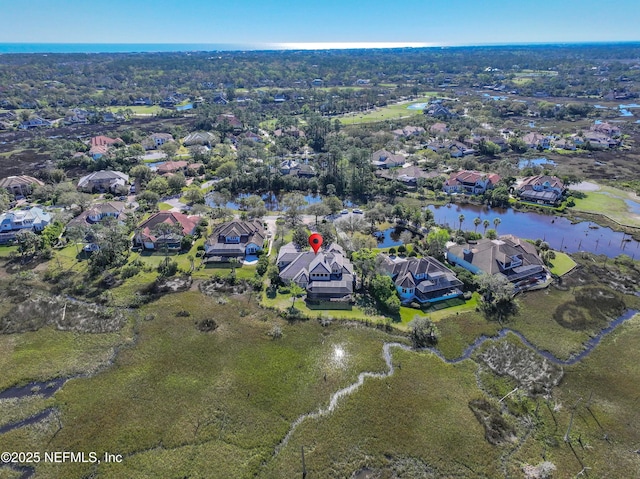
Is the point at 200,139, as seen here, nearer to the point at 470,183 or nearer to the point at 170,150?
the point at 170,150

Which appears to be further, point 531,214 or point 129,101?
point 129,101

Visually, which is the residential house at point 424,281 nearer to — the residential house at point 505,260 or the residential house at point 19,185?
the residential house at point 505,260

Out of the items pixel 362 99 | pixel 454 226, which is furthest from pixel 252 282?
pixel 362 99

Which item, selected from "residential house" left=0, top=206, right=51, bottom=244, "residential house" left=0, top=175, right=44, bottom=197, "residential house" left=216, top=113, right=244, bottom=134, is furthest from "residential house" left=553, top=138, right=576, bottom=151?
"residential house" left=0, top=175, right=44, bottom=197

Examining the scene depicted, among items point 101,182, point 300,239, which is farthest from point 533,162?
point 101,182

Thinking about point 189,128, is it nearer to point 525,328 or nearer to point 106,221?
point 106,221

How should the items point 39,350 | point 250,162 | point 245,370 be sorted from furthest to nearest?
point 250,162 → point 39,350 → point 245,370
